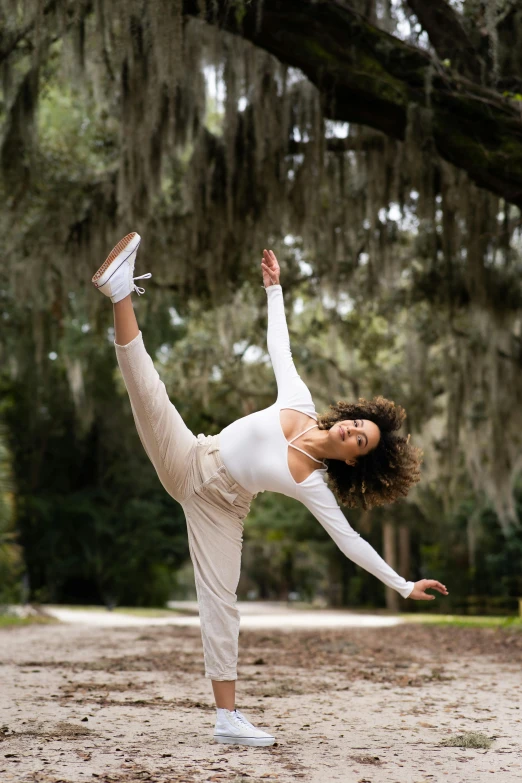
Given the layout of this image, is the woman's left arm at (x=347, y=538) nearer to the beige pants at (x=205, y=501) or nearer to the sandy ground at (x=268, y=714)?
the beige pants at (x=205, y=501)

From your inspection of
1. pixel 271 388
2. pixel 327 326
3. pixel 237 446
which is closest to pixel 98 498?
pixel 271 388

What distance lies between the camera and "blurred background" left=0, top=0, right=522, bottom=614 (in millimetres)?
6273

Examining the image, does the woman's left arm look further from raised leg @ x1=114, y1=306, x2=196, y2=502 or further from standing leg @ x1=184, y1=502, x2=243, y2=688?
raised leg @ x1=114, y1=306, x2=196, y2=502

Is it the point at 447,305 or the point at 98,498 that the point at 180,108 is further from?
the point at 98,498

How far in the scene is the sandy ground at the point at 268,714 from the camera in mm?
2803

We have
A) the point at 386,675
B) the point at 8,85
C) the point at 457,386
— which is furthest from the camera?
the point at 457,386

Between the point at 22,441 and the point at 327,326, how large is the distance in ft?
39.2

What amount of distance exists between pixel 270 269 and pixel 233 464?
3.00ft

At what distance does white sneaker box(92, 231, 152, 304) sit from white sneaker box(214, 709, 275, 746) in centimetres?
154

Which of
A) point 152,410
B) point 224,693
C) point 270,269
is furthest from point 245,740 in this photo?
point 270,269

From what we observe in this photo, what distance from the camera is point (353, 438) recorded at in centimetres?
321

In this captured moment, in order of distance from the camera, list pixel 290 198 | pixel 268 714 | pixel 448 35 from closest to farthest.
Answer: pixel 268 714, pixel 448 35, pixel 290 198

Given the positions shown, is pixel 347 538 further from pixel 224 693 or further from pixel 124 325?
pixel 124 325

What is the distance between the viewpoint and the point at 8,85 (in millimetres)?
8375
